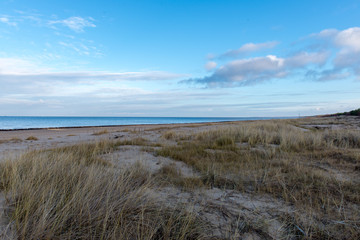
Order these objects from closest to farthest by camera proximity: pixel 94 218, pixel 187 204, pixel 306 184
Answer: pixel 94 218
pixel 187 204
pixel 306 184

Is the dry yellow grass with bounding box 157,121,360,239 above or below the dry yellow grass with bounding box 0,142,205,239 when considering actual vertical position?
below

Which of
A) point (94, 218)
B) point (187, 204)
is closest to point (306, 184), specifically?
point (187, 204)

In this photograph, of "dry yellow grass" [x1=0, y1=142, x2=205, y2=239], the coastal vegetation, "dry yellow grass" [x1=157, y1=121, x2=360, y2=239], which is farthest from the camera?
"dry yellow grass" [x1=157, y1=121, x2=360, y2=239]

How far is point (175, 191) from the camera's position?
120 inches

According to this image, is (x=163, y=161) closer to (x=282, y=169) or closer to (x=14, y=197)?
(x=282, y=169)

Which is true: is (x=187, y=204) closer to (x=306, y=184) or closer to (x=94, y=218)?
(x=94, y=218)

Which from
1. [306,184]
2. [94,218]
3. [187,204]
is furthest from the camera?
[306,184]

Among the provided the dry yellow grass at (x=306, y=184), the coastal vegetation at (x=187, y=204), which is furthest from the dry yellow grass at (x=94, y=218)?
the dry yellow grass at (x=306, y=184)

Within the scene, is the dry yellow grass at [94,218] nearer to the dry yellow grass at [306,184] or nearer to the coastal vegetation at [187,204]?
the coastal vegetation at [187,204]

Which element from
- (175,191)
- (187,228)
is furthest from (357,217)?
(175,191)

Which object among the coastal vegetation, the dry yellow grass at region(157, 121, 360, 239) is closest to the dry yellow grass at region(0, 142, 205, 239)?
the coastal vegetation

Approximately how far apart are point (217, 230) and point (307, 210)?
47.2 inches

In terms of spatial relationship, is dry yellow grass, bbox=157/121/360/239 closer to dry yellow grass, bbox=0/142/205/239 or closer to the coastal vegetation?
the coastal vegetation

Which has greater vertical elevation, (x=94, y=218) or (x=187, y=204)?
(x=94, y=218)
